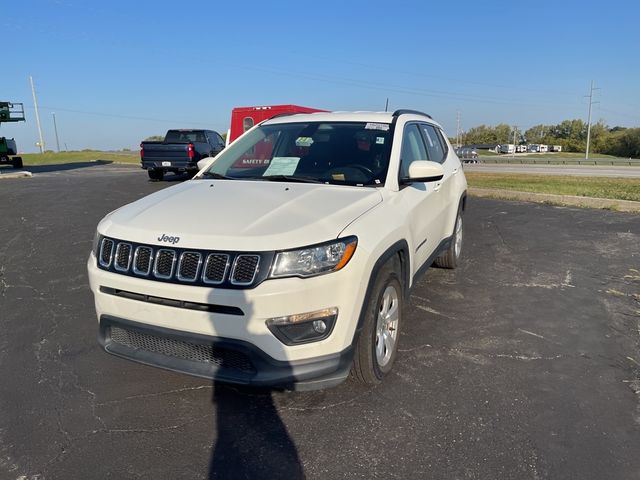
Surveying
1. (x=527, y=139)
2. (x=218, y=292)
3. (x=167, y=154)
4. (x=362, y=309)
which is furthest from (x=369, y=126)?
(x=527, y=139)

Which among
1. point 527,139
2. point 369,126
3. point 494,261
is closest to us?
point 369,126

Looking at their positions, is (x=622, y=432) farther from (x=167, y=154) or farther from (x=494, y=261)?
(x=167, y=154)

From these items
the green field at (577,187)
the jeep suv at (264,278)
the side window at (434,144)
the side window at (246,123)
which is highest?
the side window at (246,123)

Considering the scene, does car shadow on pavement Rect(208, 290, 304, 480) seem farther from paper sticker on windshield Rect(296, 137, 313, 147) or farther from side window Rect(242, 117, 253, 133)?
side window Rect(242, 117, 253, 133)

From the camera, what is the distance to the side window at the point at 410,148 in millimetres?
3869

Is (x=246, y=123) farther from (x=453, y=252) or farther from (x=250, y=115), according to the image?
(x=453, y=252)

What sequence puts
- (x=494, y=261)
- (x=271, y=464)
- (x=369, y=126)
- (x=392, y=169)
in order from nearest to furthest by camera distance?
(x=271, y=464), (x=392, y=169), (x=369, y=126), (x=494, y=261)

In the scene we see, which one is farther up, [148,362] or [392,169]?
[392,169]

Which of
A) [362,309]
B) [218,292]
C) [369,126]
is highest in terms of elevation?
[369,126]

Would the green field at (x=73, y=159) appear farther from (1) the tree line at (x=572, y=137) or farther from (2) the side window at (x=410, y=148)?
(1) the tree line at (x=572, y=137)

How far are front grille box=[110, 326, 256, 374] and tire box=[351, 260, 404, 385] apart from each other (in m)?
0.71

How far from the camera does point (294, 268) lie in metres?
2.55

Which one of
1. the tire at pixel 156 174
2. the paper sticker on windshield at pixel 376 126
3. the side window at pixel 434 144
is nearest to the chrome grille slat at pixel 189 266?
the paper sticker on windshield at pixel 376 126

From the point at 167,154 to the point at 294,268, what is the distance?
14420 mm
